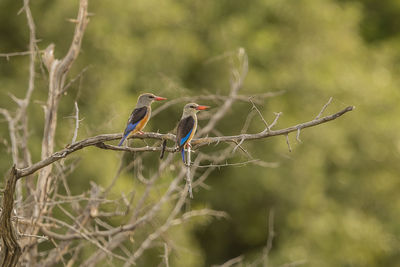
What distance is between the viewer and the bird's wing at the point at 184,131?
3.67 metres

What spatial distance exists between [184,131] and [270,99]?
37.3 feet

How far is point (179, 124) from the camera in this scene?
3979 millimetres

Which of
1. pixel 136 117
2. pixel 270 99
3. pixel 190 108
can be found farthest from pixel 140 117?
pixel 270 99

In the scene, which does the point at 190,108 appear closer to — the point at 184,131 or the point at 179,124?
the point at 179,124

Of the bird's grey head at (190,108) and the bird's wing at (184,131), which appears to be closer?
the bird's wing at (184,131)

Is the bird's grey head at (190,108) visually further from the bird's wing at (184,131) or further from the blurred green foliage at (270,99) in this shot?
the blurred green foliage at (270,99)

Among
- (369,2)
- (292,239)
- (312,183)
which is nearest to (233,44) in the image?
(312,183)

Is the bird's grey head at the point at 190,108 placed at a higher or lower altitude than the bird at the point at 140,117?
lower

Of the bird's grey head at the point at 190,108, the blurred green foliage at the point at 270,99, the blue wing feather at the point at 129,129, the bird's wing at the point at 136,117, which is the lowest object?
the blurred green foliage at the point at 270,99

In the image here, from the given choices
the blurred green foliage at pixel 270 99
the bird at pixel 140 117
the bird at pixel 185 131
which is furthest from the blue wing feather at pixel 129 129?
the blurred green foliage at pixel 270 99

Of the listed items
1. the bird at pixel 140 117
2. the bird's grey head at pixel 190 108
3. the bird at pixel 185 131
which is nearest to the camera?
the bird at pixel 185 131

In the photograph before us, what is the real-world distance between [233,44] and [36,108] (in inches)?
220

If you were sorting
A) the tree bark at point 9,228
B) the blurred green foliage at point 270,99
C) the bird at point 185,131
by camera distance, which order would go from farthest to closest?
the blurred green foliage at point 270,99 < the bird at point 185,131 < the tree bark at point 9,228

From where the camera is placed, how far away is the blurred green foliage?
12453mm
